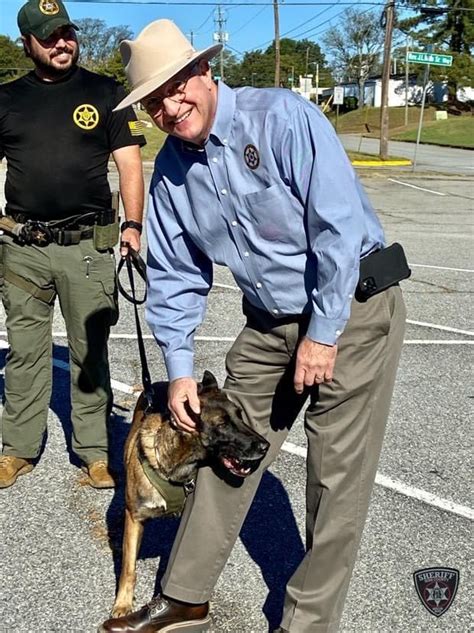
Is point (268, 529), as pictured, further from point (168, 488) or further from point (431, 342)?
point (431, 342)

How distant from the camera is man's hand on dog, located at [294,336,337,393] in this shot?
2.40 meters

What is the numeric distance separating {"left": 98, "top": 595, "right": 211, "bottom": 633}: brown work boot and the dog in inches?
6.5

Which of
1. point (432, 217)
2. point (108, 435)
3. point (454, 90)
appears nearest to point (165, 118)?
point (108, 435)

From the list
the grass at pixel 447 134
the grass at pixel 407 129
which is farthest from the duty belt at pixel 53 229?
the grass at pixel 447 134

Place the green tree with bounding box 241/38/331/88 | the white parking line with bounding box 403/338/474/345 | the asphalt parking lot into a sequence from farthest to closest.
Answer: the green tree with bounding box 241/38/331/88 < the white parking line with bounding box 403/338/474/345 < the asphalt parking lot

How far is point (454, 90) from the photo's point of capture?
6900 cm

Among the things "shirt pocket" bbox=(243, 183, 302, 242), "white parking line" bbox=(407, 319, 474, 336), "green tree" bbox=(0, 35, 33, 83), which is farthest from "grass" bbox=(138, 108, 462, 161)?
"shirt pocket" bbox=(243, 183, 302, 242)

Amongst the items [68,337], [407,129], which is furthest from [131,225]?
[407,129]

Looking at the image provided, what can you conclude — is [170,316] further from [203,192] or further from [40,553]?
[40,553]

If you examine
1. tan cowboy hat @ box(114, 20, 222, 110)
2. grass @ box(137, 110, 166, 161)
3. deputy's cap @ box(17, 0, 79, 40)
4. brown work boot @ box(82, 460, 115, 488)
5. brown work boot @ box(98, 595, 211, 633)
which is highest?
deputy's cap @ box(17, 0, 79, 40)

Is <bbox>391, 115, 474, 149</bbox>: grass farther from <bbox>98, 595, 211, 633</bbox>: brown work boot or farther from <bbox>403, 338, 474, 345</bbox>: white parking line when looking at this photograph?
<bbox>98, 595, 211, 633</bbox>: brown work boot

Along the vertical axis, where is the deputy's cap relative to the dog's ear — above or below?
above

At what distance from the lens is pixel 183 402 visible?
278 centimetres

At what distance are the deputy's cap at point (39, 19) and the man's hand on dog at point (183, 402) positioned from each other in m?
1.83
